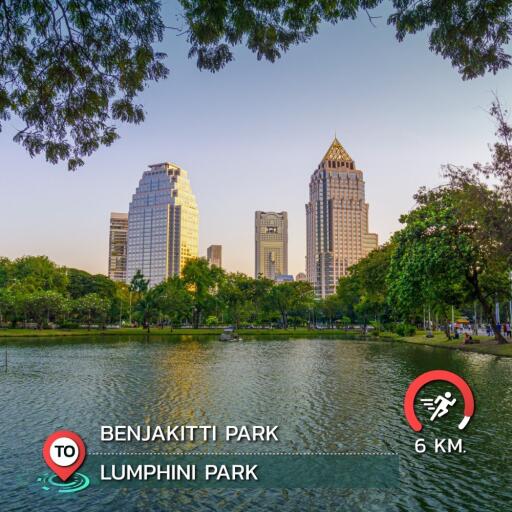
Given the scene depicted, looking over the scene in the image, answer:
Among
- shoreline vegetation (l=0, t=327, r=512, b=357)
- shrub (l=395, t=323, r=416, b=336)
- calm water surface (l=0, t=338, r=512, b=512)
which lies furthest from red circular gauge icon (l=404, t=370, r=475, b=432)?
shrub (l=395, t=323, r=416, b=336)

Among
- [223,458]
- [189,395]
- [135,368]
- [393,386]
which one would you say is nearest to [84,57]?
[223,458]

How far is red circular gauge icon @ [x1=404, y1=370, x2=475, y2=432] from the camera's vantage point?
14.0 metres

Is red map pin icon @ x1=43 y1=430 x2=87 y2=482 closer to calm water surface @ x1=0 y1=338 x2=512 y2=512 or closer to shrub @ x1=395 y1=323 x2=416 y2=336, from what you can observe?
calm water surface @ x1=0 y1=338 x2=512 y2=512

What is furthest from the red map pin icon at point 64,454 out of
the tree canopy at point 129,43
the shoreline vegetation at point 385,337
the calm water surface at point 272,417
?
the shoreline vegetation at point 385,337

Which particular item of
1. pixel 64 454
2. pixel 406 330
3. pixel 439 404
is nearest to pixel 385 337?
Result: pixel 406 330

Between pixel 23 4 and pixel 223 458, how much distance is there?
9.98m

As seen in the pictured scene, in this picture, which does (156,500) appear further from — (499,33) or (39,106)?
(499,33)

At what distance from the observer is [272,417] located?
1480 cm

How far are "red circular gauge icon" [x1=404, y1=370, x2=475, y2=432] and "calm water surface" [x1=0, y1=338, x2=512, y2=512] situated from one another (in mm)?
Result: 315

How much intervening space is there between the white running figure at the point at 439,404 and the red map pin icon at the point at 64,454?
33.7 feet

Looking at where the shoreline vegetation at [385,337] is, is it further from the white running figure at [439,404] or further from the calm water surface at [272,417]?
the white running figure at [439,404]

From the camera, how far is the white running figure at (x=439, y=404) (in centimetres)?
1523

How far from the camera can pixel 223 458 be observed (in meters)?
11.0

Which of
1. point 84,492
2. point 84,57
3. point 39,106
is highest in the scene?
point 84,57
